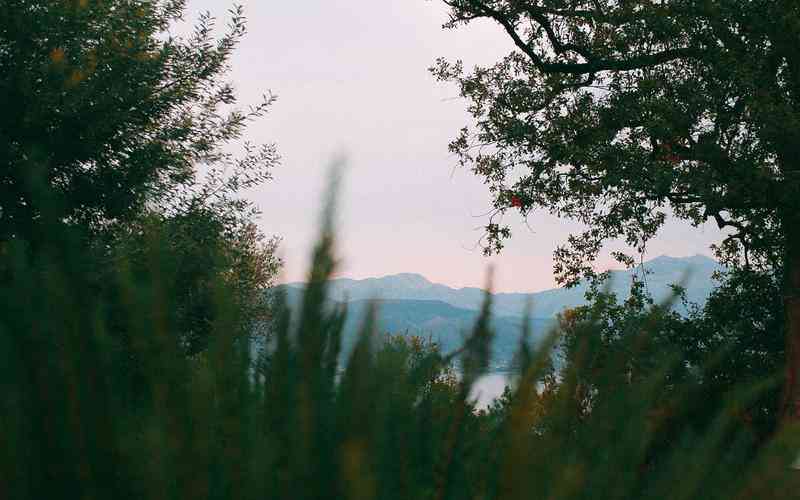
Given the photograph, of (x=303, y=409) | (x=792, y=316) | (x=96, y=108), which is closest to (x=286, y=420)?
(x=303, y=409)

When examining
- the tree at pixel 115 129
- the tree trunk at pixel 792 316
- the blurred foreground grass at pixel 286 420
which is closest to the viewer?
the blurred foreground grass at pixel 286 420

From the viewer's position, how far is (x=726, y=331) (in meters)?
16.2

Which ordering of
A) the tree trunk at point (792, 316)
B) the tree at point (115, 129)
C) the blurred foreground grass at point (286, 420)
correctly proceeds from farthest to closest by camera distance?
1. the tree trunk at point (792, 316)
2. the tree at point (115, 129)
3. the blurred foreground grass at point (286, 420)

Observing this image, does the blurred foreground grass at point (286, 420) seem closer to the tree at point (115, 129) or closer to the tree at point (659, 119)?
the tree at point (115, 129)

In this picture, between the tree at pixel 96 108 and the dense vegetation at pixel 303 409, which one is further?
the tree at pixel 96 108

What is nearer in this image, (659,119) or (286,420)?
(286,420)

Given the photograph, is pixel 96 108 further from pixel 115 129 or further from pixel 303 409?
pixel 303 409

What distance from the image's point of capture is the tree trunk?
1459 cm

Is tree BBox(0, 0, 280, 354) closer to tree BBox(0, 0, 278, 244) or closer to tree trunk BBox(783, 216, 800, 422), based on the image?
tree BBox(0, 0, 278, 244)

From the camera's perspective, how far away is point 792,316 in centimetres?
1495


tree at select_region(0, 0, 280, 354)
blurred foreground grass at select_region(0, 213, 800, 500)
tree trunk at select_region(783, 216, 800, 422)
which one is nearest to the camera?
blurred foreground grass at select_region(0, 213, 800, 500)

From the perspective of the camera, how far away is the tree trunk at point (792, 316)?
14586mm

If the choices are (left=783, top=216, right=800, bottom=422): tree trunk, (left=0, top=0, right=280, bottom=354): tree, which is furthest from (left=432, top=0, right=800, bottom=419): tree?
(left=0, top=0, right=280, bottom=354): tree

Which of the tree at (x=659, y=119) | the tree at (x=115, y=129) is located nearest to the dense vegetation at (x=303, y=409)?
the tree at (x=115, y=129)
